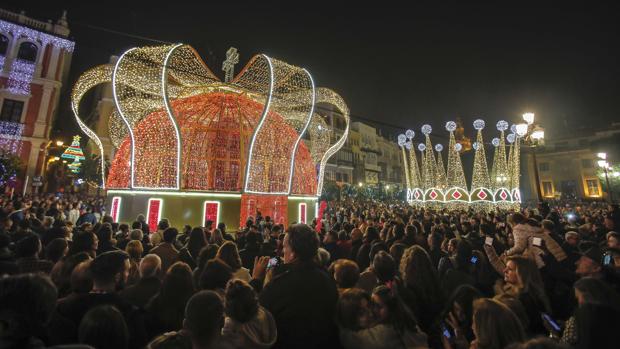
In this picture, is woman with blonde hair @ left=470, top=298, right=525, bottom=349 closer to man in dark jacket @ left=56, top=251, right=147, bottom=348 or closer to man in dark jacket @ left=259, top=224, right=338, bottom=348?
man in dark jacket @ left=259, top=224, right=338, bottom=348

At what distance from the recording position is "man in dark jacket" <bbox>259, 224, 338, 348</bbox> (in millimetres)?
2535

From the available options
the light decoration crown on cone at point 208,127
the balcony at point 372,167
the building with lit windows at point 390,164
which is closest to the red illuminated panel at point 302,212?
the light decoration crown on cone at point 208,127

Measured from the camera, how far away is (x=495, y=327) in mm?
2256

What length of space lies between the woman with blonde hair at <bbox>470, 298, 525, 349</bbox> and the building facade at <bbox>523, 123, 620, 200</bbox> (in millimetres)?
53819

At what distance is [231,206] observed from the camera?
15.2m

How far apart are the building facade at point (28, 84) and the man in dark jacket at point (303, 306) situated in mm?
33703

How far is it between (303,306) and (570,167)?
2458 inches

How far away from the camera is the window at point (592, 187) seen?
46000 millimetres

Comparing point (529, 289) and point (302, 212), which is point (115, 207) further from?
point (529, 289)

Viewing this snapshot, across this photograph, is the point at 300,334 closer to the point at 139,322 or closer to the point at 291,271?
the point at 291,271

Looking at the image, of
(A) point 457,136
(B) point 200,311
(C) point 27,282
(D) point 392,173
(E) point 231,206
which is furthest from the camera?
(D) point 392,173

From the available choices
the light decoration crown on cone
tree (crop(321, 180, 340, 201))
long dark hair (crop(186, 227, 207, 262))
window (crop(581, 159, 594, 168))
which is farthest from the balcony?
long dark hair (crop(186, 227, 207, 262))

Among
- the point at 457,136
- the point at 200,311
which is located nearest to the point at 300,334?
the point at 200,311

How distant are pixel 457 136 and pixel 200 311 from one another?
47.9 meters
